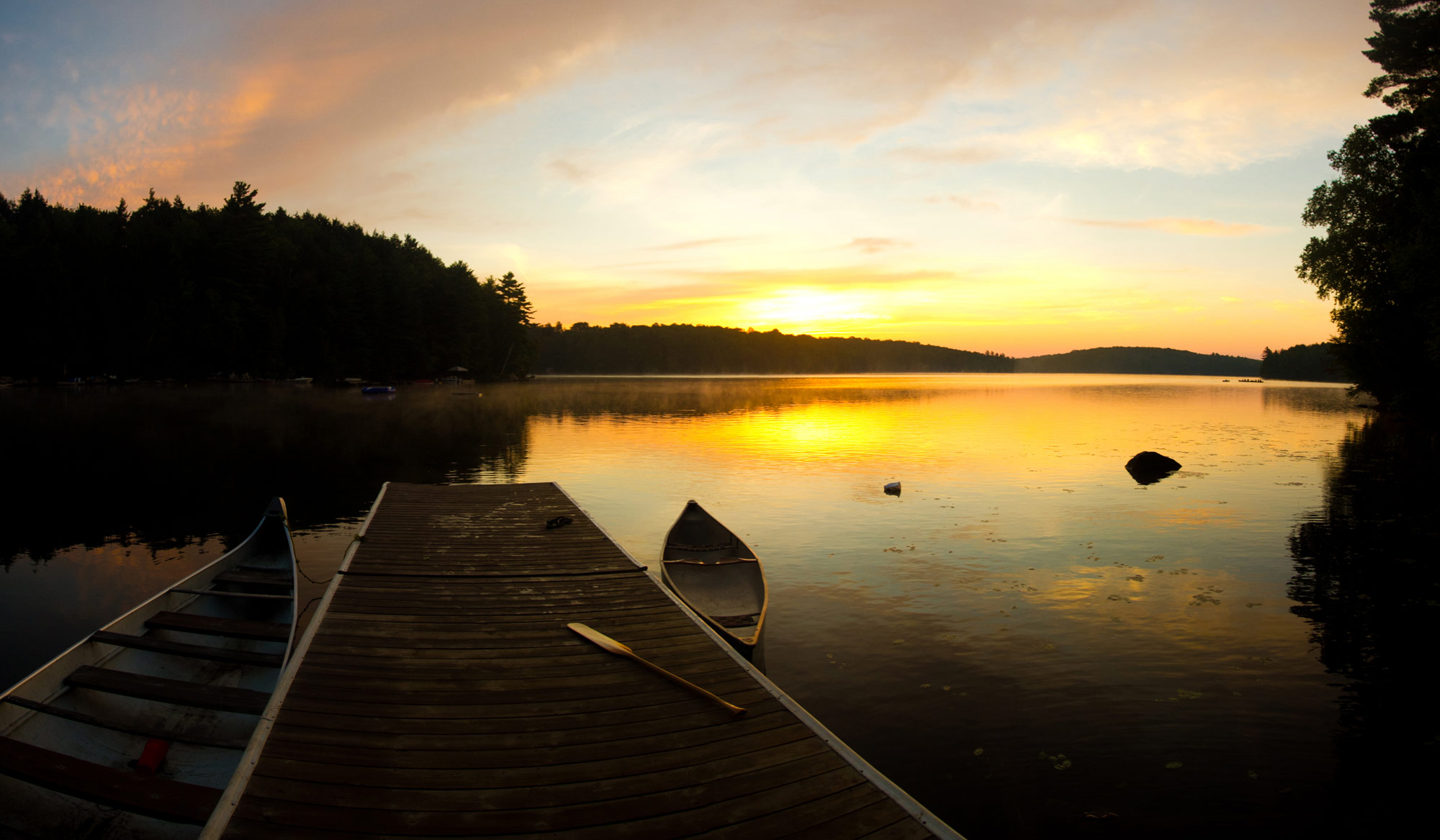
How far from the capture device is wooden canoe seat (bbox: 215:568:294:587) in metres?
12.7

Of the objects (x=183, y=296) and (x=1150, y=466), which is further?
(x=183, y=296)

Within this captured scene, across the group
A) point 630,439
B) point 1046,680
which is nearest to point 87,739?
point 1046,680

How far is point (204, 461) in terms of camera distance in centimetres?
3284

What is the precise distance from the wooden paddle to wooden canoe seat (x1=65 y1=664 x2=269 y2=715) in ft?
11.7

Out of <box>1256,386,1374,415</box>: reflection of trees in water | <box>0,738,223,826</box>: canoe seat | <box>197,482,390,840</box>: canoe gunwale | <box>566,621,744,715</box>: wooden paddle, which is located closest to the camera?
<box>197,482,390,840</box>: canoe gunwale

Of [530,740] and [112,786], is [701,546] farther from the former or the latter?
[112,786]

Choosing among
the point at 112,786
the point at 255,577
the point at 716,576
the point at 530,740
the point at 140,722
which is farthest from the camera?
the point at 716,576

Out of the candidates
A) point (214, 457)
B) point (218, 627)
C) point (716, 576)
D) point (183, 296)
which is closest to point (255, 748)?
point (218, 627)

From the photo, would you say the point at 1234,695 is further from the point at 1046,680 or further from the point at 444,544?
the point at 444,544

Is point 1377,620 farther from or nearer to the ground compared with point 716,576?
nearer to the ground

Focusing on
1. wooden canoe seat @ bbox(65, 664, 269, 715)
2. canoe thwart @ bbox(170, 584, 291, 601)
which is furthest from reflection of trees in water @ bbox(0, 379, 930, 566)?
wooden canoe seat @ bbox(65, 664, 269, 715)

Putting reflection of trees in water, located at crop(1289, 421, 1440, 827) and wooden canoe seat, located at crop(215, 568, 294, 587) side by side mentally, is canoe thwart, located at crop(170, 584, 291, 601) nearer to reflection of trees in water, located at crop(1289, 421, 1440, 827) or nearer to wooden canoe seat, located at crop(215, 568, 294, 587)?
wooden canoe seat, located at crop(215, 568, 294, 587)

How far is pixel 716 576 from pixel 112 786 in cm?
1017

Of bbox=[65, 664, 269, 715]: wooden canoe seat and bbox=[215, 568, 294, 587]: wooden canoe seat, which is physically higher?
bbox=[65, 664, 269, 715]: wooden canoe seat
